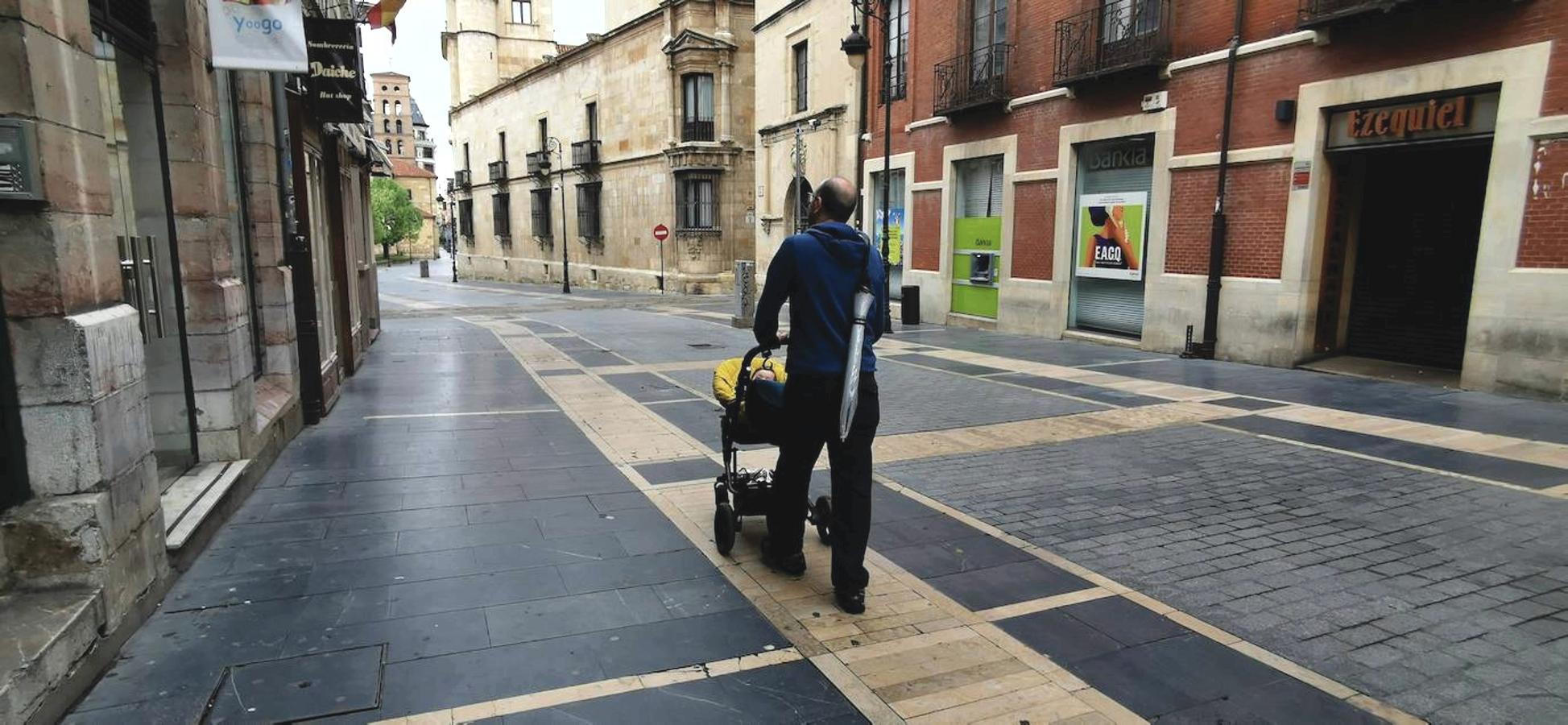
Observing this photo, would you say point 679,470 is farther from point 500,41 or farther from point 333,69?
point 500,41

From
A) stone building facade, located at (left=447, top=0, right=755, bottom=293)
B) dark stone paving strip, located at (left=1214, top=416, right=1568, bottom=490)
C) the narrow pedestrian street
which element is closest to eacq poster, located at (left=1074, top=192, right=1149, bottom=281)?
the narrow pedestrian street

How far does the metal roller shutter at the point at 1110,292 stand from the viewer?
14.8 m

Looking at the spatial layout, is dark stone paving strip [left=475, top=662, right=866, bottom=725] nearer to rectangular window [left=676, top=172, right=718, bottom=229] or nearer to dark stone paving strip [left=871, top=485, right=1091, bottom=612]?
dark stone paving strip [left=871, top=485, right=1091, bottom=612]

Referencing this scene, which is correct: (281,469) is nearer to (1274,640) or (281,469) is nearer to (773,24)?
(1274,640)

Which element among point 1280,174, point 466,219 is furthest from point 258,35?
point 466,219

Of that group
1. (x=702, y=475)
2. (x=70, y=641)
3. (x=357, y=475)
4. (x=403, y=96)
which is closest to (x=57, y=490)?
(x=70, y=641)

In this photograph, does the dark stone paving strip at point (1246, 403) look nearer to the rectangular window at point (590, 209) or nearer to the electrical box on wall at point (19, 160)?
the electrical box on wall at point (19, 160)

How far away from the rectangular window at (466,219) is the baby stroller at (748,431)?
5623 cm

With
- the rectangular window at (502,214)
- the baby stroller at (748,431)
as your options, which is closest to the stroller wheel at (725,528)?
the baby stroller at (748,431)

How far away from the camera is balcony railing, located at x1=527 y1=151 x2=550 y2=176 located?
42.4 m

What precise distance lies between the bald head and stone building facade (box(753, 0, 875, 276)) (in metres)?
15.2

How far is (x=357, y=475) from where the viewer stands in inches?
253

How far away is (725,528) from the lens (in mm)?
4805

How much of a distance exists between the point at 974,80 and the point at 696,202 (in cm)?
1845
